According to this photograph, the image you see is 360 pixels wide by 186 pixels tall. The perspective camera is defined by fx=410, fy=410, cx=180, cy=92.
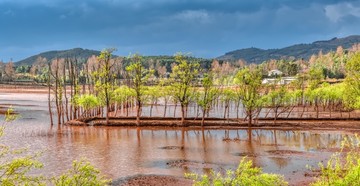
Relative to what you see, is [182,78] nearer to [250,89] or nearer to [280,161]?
[250,89]

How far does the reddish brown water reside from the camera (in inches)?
1628

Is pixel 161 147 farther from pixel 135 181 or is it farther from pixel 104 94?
pixel 104 94

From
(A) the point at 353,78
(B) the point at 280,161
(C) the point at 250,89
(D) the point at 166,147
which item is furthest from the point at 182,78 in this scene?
(B) the point at 280,161

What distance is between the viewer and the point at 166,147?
52969 millimetres

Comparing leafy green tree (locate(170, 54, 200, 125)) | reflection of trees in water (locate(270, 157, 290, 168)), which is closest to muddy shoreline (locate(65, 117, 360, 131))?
leafy green tree (locate(170, 54, 200, 125))

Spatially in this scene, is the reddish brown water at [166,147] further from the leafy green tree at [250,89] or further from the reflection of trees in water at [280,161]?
the leafy green tree at [250,89]

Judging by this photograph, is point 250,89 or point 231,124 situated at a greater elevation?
point 250,89

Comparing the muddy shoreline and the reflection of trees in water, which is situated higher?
the muddy shoreline

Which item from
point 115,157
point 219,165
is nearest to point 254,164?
point 219,165

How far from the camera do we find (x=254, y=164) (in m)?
43.2

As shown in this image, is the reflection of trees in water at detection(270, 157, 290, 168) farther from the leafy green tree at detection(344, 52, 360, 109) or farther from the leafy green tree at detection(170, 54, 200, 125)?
the leafy green tree at detection(170, 54, 200, 125)

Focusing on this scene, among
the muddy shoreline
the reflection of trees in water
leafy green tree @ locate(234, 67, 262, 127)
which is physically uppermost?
leafy green tree @ locate(234, 67, 262, 127)

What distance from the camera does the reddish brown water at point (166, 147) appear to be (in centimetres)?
4134

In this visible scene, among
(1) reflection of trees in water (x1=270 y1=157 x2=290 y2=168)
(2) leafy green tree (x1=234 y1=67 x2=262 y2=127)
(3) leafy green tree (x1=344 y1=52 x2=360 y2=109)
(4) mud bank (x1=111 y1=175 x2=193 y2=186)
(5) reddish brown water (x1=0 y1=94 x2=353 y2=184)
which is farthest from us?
(2) leafy green tree (x1=234 y1=67 x2=262 y2=127)
